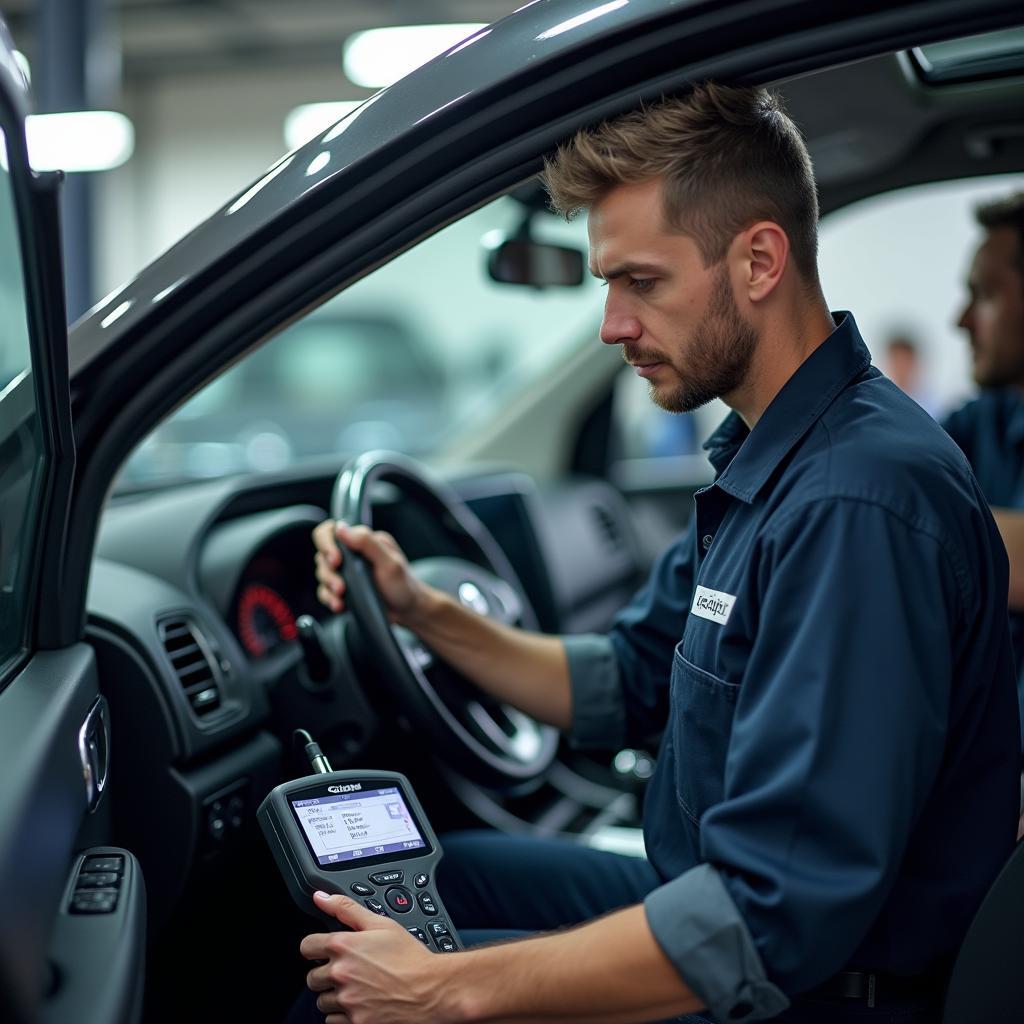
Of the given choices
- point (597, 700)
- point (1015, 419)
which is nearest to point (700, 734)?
point (597, 700)

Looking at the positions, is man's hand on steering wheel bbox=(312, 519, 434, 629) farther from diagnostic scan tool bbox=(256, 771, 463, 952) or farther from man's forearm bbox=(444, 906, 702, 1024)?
man's forearm bbox=(444, 906, 702, 1024)

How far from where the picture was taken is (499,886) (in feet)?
5.50

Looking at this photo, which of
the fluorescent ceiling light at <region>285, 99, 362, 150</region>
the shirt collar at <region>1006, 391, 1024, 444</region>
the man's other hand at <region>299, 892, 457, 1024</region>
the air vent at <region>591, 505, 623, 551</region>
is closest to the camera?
the man's other hand at <region>299, 892, 457, 1024</region>

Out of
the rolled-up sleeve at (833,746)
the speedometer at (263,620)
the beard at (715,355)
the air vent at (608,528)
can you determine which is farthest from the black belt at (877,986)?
the air vent at (608,528)

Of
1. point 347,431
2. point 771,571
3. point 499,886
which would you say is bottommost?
point 347,431

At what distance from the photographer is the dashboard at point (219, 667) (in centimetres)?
151

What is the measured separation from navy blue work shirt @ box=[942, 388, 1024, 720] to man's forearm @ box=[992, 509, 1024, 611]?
0.25m

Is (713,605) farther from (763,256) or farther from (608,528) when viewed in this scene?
(608,528)

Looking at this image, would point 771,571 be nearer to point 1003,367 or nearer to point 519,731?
point 519,731

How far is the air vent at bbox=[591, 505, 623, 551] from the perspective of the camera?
3.13m

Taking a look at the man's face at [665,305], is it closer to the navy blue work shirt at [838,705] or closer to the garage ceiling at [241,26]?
the navy blue work shirt at [838,705]

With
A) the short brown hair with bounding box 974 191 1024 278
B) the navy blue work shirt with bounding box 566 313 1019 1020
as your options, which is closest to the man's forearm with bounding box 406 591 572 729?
the navy blue work shirt with bounding box 566 313 1019 1020

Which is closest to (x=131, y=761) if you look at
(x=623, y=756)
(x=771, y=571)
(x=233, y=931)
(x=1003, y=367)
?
(x=233, y=931)

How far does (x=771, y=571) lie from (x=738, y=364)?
8.7 inches
